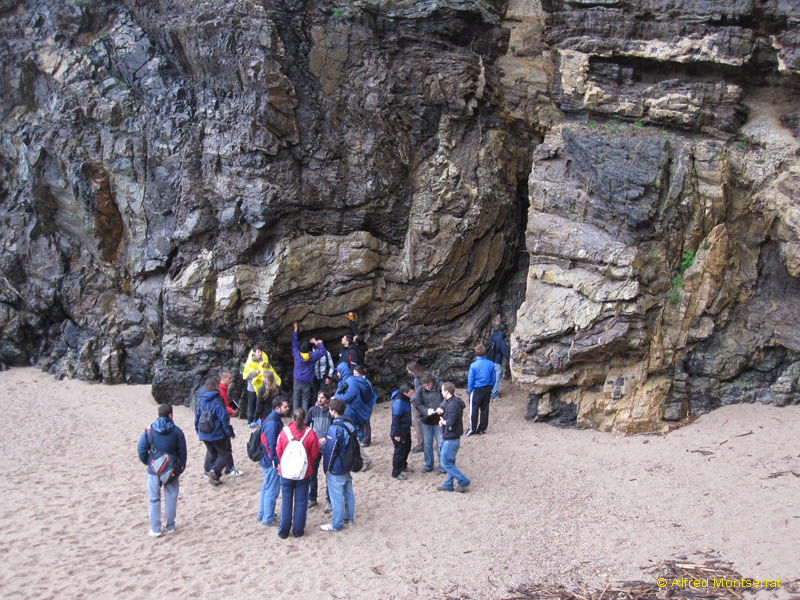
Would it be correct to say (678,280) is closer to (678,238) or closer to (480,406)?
(678,238)

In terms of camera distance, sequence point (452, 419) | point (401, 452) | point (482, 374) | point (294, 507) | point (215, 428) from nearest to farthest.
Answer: point (294, 507), point (452, 419), point (215, 428), point (401, 452), point (482, 374)

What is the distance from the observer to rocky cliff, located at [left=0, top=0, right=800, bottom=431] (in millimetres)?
11297

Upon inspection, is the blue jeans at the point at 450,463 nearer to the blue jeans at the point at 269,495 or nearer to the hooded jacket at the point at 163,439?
the blue jeans at the point at 269,495

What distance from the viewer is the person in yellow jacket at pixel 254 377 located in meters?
12.5

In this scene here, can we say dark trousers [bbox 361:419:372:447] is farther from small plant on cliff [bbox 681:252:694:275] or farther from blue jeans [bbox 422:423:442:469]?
small plant on cliff [bbox 681:252:694:275]

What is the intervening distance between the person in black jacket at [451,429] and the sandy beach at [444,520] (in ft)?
1.19

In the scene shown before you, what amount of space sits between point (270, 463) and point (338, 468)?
2.90 feet

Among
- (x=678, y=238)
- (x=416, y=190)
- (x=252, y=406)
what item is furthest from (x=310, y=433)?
(x=416, y=190)

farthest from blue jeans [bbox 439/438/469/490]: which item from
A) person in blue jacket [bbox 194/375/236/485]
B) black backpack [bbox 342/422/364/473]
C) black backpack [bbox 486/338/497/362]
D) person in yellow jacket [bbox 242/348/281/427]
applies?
black backpack [bbox 486/338/497/362]

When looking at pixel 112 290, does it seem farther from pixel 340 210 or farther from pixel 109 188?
pixel 340 210

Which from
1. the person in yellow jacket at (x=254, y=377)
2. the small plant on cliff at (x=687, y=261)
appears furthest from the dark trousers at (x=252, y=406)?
the small plant on cliff at (x=687, y=261)

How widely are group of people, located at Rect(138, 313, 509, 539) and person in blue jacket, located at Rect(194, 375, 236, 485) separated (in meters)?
0.01

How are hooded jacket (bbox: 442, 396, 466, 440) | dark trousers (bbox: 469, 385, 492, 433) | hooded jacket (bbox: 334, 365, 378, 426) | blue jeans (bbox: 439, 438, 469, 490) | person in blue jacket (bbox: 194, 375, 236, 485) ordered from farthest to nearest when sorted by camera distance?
1. dark trousers (bbox: 469, 385, 492, 433)
2. hooded jacket (bbox: 334, 365, 378, 426)
3. person in blue jacket (bbox: 194, 375, 236, 485)
4. blue jeans (bbox: 439, 438, 469, 490)
5. hooded jacket (bbox: 442, 396, 466, 440)

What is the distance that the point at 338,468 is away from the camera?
7.49m
